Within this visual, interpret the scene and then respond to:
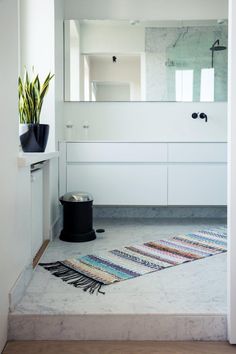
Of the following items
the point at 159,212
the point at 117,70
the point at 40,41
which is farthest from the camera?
the point at 159,212

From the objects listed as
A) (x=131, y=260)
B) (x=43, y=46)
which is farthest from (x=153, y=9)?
(x=131, y=260)

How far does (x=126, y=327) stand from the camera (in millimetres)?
1732

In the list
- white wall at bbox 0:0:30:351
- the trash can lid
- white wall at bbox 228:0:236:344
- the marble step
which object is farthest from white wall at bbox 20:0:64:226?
white wall at bbox 228:0:236:344

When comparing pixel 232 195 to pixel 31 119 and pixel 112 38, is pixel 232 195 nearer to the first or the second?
pixel 31 119

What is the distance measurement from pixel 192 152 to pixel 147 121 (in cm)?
71

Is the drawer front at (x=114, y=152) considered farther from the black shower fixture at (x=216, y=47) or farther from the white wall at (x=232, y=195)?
the white wall at (x=232, y=195)

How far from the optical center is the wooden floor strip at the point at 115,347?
5.30ft

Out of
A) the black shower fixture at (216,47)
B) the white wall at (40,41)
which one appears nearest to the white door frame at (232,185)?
the white wall at (40,41)

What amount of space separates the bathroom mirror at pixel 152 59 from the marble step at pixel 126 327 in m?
2.69

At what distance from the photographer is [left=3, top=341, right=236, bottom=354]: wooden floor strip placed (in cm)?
162

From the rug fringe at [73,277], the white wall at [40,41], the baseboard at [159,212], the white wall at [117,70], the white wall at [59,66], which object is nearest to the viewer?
the rug fringe at [73,277]

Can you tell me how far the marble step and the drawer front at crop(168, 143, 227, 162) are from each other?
2045mm

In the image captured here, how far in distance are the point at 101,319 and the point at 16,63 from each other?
47.8 inches

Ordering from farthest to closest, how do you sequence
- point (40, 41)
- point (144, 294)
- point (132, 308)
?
point (40, 41), point (144, 294), point (132, 308)
